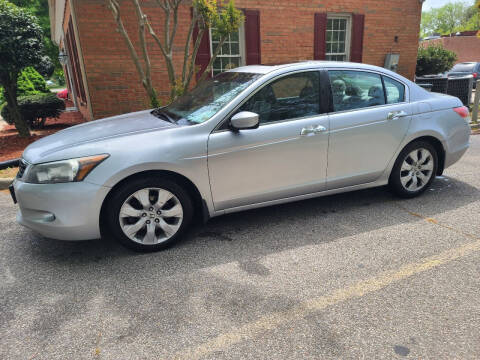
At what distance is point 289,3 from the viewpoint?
10039 millimetres

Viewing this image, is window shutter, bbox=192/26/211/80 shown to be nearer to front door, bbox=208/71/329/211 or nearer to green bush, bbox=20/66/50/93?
front door, bbox=208/71/329/211

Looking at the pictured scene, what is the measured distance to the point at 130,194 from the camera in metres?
3.27

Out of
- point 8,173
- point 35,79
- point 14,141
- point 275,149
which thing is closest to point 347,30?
point 275,149

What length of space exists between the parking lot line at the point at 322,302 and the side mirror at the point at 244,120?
1.62 meters

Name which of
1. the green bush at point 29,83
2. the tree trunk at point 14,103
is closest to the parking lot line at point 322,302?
the tree trunk at point 14,103

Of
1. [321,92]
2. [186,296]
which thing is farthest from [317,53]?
[186,296]

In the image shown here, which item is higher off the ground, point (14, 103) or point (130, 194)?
point (14, 103)

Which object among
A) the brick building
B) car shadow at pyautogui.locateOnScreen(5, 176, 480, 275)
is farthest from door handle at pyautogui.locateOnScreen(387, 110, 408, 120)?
the brick building

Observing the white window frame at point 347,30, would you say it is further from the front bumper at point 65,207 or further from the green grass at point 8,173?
the front bumper at point 65,207

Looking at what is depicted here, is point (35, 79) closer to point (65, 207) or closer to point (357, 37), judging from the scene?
point (357, 37)

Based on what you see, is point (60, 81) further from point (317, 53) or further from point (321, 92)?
point (321, 92)

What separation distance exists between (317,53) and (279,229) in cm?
823

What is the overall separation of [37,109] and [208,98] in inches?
315

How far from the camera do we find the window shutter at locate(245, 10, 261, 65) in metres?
9.69
